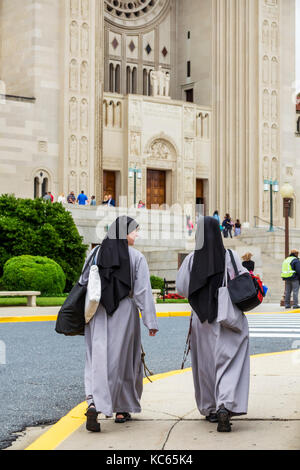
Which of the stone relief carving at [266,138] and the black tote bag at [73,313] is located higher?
the stone relief carving at [266,138]

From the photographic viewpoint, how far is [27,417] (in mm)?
6973

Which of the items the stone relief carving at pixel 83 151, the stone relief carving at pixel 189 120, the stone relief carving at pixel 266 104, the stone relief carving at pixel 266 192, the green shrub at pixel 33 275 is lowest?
the green shrub at pixel 33 275

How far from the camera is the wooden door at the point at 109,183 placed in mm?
45406

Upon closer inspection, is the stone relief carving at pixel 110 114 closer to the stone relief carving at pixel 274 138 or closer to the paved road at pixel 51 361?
the stone relief carving at pixel 274 138

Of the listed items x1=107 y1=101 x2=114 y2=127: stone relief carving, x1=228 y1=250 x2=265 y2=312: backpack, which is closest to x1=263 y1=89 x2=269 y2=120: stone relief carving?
x1=107 y1=101 x2=114 y2=127: stone relief carving

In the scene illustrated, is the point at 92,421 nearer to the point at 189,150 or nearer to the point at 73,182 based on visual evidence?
the point at 73,182

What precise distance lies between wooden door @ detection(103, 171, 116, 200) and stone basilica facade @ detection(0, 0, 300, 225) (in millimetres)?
83

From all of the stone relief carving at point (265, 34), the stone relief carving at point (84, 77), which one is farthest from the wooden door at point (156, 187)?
the stone relief carving at point (265, 34)

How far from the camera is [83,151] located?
42031 mm

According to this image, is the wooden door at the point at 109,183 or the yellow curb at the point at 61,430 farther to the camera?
the wooden door at the point at 109,183

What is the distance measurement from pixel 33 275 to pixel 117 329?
58.9ft

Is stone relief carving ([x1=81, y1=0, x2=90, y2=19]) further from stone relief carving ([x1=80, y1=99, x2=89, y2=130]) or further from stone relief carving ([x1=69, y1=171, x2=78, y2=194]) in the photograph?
stone relief carving ([x1=69, y1=171, x2=78, y2=194])

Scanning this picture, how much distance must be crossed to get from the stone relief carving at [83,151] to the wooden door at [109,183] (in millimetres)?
3413

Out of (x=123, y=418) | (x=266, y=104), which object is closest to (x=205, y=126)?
(x=266, y=104)
